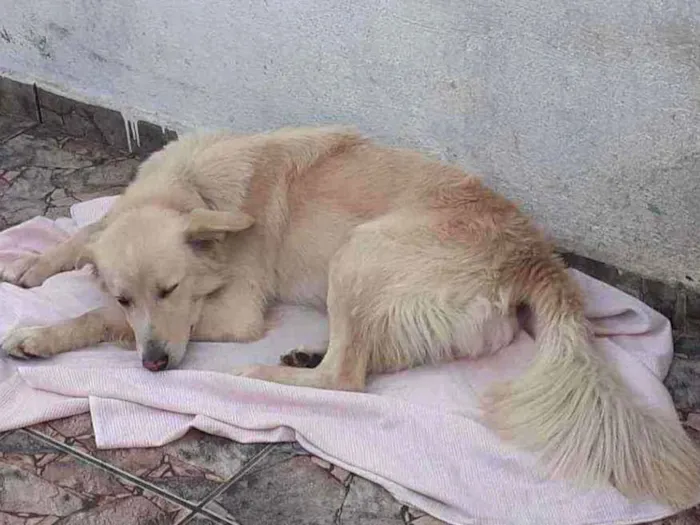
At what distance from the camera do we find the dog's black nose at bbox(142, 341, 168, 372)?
3.23 metres

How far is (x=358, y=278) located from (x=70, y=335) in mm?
899

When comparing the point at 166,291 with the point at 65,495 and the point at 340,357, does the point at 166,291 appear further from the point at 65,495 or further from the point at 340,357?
the point at 65,495

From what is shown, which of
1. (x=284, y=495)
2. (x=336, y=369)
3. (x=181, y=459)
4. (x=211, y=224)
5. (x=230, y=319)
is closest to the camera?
(x=284, y=495)

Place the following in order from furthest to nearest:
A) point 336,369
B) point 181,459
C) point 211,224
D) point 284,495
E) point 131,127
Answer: point 131,127 < point 211,224 < point 336,369 < point 181,459 < point 284,495

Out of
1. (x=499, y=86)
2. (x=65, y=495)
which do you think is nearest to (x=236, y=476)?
(x=65, y=495)

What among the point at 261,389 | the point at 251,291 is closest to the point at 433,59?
the point at 251,291

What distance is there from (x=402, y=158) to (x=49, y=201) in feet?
5.24

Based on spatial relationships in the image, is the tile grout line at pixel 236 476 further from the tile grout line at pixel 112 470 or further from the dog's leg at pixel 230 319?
the dog's leg at pixel 230 319

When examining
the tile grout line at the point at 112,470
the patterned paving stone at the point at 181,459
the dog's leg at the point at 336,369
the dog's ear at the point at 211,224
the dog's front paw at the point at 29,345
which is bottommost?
the tile grout line at the point at 112,470

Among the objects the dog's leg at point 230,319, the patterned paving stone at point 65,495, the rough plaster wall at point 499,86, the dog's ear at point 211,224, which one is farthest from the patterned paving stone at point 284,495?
the rough plaster wall at point 499,86

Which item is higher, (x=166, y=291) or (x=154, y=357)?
(x=166, y=291)

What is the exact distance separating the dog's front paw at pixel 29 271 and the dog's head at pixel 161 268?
17.1 inches

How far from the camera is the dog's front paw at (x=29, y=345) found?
11.0 feet

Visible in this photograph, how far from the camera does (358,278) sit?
10.8 ft
